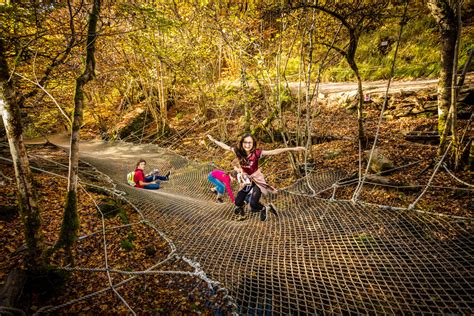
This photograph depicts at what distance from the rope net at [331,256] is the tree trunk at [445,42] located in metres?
1.65

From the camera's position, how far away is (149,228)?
7.33ft

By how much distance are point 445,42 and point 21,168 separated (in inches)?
163

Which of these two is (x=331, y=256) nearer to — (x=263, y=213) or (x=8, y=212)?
(x=263, y=213)

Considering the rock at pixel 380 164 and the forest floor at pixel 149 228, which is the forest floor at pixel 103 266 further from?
the rock at pixel 380 164

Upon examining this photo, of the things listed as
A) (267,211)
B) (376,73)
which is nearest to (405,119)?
(376,73)

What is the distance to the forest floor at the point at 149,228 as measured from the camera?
134 centimetres

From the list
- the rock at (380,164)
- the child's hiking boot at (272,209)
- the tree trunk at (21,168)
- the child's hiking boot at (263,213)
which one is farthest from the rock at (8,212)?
the rock at (380,164)

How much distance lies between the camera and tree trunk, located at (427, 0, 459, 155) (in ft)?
8.18

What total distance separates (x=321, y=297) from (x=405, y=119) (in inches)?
187

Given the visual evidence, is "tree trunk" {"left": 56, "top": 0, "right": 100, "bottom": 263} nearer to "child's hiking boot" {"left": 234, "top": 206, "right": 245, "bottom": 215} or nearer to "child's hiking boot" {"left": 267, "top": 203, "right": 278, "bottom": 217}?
"child's hiking boot" {"left": 234, "top": 206, "right": 245, "bottom": 215}

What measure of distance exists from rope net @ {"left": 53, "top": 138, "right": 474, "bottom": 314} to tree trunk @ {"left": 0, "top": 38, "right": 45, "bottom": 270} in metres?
0.89

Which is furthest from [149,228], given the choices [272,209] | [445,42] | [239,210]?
[445,42]

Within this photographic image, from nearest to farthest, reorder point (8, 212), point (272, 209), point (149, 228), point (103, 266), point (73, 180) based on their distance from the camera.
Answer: point (73, 180) → point (103, 266) → point (8, 212) → point (149, 228) → point (272, 209)

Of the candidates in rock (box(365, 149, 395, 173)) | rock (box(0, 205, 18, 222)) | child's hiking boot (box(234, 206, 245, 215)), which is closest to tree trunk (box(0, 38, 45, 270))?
rock (box(0, 205, 18, 222))
